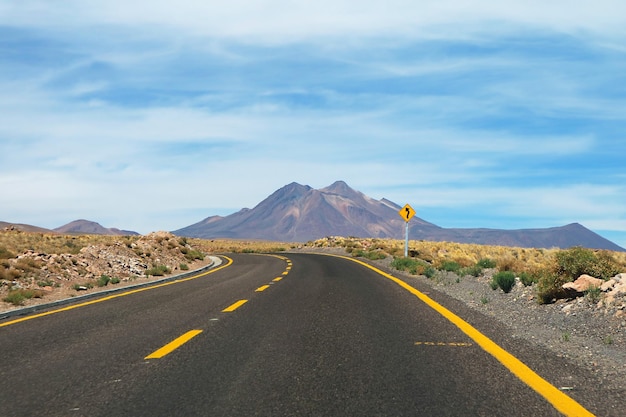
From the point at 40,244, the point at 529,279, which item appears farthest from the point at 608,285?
the point at 40,244

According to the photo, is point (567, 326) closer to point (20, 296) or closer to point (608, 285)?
point (608, 285)

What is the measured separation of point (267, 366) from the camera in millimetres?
5781

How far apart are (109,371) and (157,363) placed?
20.2 inches

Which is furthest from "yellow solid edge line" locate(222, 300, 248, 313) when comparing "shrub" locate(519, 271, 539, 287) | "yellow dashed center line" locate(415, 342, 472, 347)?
"shrub" locate(519, 271, 539, 287)

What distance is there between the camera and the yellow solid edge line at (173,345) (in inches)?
252

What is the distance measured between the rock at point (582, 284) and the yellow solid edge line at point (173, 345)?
699 centimetres

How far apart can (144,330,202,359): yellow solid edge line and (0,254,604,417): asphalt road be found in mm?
17

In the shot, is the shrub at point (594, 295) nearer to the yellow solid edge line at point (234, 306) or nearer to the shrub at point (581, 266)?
the shrub at point (581, 266)

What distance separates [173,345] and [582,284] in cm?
765

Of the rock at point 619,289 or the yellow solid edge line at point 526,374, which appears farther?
the rock at point 619,289

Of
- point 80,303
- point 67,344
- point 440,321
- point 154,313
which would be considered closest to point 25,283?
point 80,303

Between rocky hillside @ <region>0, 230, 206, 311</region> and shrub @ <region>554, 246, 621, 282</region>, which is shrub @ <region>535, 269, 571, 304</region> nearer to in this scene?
shrub @ <region>554, 246, 621, 282</region>

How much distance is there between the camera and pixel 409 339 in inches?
285

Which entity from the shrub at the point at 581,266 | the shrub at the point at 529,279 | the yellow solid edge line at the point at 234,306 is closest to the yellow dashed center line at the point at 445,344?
the yellow solid edge line at the point at 234,306
